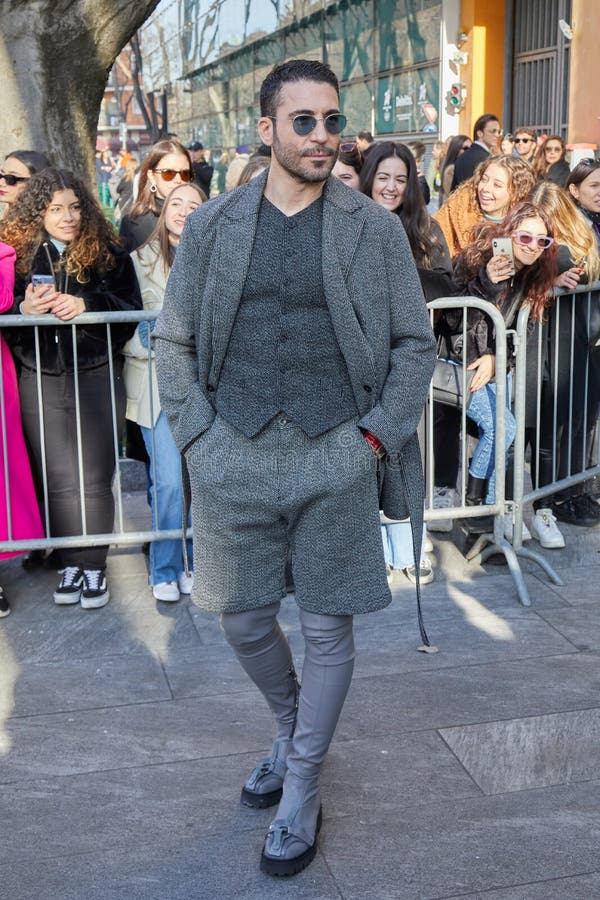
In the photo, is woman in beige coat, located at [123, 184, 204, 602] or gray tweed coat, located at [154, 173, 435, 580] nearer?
gray tweed coat, located at [154, 173, 435, 580]

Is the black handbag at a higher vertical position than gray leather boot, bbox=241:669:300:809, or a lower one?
higher

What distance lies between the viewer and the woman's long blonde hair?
5836 mm

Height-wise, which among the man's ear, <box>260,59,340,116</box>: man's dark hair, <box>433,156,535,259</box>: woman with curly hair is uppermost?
<box>260,59,340,116</box>: man's dark hair

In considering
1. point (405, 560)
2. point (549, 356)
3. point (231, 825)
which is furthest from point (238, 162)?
point (231, 825)

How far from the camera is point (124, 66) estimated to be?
43.4m

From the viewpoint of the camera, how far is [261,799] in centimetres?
347

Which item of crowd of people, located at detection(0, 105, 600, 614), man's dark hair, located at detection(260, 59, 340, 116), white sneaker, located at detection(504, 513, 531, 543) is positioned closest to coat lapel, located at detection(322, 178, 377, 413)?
man's dark hair, located at detection(260, 59, 340, 116)

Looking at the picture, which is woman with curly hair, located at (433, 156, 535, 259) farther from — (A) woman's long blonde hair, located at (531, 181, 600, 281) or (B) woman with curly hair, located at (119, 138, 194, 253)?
(B) woman with curly hair, located at (119, 138, 194, 253)

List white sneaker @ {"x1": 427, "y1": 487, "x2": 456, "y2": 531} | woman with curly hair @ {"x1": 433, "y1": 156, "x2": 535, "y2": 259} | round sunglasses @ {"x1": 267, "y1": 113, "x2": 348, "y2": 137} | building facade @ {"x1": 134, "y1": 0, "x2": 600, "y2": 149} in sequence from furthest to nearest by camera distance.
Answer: building facade @ {"x1": 134, "y1": 0, "x2": 600, "y2": 149}
woman with curly hair @ {"x1": 433, "y1": 156, "x2": 535, "y2": 259}
white sneaker @ {"x1": 427, "y1": 487, "x2": 456, "y2": 531}
round sunglasses @ {"x1": 267, "y1": 113, "x2": 348, "y2": 137}

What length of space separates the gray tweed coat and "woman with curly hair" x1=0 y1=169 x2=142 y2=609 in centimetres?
188

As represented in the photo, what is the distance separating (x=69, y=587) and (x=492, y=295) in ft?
7.58

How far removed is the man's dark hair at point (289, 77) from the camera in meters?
2.99

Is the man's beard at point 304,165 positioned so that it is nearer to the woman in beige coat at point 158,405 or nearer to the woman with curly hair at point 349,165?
the woman in beige coat at point 158,405

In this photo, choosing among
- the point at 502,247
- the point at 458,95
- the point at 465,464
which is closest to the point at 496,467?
the point at 465,464
